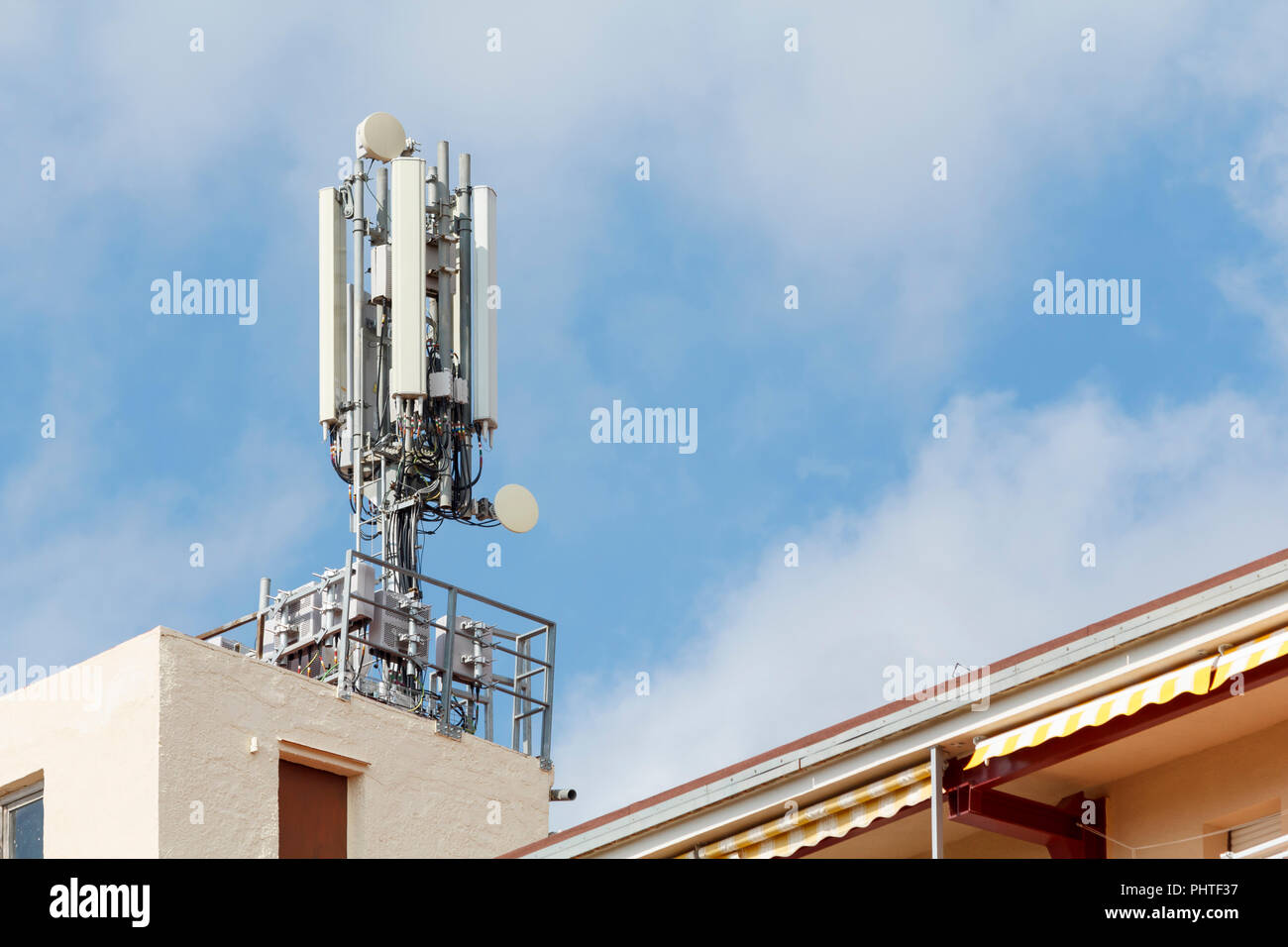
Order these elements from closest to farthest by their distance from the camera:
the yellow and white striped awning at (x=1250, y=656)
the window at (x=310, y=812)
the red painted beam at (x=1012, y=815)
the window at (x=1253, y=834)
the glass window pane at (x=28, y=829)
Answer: the yellow and white striped awning at (x=1250, y=656) < the window at (x=1253, y=834) < the red painted beam at (x=1012, y=815) < the glass window pane at (x=28, y=829) < the window at (x=310, y=812)

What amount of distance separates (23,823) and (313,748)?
2.72 metres

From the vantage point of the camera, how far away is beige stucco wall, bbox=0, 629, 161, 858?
1912 centimetres

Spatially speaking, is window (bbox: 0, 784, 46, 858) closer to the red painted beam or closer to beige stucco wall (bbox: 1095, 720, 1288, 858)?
the red painted beam

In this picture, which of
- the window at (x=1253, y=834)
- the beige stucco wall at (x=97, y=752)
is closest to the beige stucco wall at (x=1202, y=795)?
the window at (x=1253, y=834)

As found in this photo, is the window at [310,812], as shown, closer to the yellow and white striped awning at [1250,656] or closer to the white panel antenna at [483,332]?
the white panel antenna at [483,332]

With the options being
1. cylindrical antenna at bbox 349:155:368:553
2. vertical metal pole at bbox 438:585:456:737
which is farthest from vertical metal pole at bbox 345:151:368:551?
vertical metal pole at bbox 438:585:456:737

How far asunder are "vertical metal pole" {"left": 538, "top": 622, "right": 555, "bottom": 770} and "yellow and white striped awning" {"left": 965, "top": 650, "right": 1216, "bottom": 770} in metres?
11.6

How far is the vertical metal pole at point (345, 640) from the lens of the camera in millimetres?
21719

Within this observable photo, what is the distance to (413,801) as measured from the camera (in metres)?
22.1

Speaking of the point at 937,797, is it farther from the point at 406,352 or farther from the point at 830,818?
the point at 406,352

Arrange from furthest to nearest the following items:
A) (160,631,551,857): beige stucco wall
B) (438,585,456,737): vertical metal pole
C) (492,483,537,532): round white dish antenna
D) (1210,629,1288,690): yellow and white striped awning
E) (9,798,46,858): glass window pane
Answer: (492,483,537,532): round white dish antenna < (438,585,456,737): vertical metal pole < (9,798,46,858): glass window pane < (160,631,551,857): beige stucco wall < (1210,629,1288,690): yellow and white striped awning

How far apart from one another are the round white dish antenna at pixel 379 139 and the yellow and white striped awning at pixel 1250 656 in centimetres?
2101
